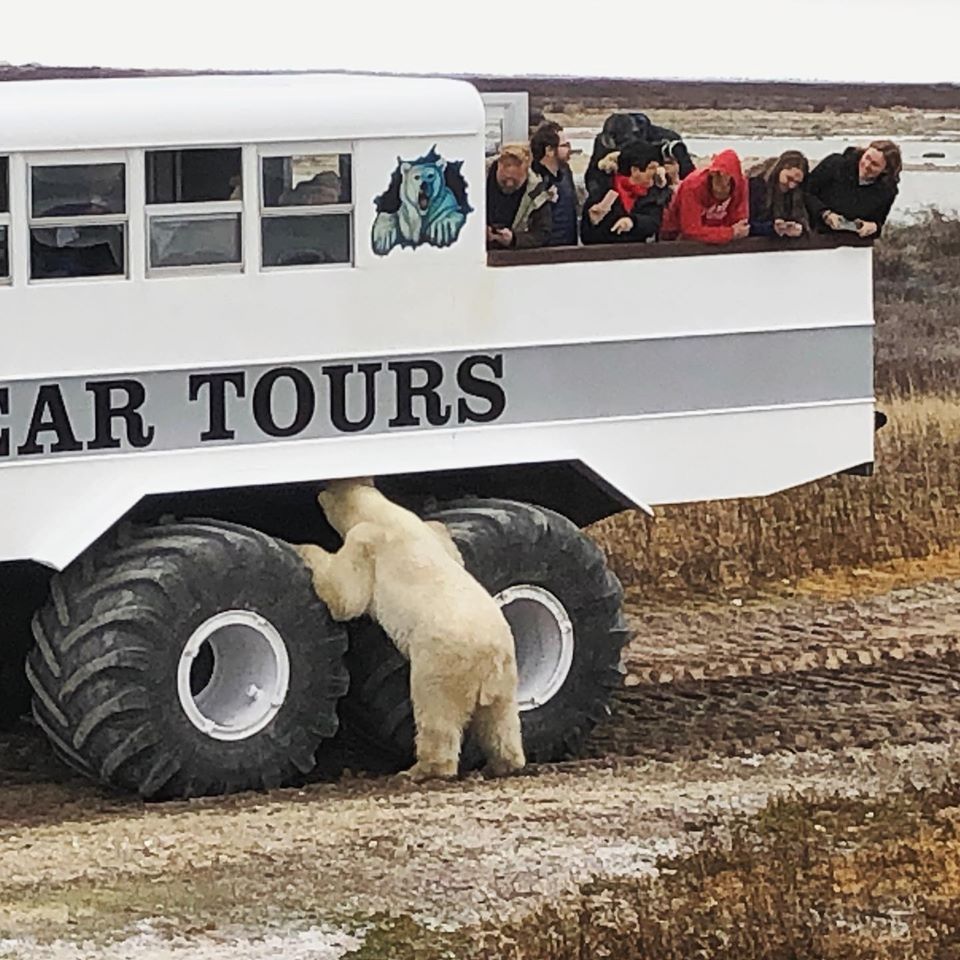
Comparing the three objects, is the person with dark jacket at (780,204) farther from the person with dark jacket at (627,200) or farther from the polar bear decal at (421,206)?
the polar bear decal at (421,206)

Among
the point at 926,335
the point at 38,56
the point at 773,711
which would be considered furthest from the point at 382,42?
the point at 773,711

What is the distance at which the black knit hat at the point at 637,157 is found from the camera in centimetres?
1055

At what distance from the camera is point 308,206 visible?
31.6 feet

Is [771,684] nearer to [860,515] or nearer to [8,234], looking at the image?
[8,234]

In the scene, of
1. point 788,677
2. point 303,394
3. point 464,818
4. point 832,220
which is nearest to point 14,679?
point 303,394

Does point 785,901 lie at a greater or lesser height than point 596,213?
lesser

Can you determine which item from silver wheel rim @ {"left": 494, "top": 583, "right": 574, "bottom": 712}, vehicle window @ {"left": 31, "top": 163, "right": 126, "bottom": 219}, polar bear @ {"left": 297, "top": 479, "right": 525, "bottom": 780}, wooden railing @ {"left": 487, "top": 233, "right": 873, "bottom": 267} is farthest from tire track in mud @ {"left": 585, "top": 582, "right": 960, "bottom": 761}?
vehicle window @ {"left": 31, "top": 163, "right": 126, "bottom": 219}

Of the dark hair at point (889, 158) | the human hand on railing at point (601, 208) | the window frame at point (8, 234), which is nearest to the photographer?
the window frame at point (8, 234)

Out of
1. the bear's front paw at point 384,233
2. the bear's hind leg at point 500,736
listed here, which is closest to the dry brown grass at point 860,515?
the bear's hind leg at point 500,736

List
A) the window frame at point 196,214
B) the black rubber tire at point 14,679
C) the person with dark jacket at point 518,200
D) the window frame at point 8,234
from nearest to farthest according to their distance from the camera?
the window frame at point 8,234 < the window frame at point 196,214 < the person with dark jacket at point 518,200 < the black rubber tire at point 14,679

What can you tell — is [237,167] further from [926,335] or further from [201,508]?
[926,335]

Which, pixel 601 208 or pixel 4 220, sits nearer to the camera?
pixel 4 220

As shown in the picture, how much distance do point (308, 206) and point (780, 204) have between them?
2.01 m

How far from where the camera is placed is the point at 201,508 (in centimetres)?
978
